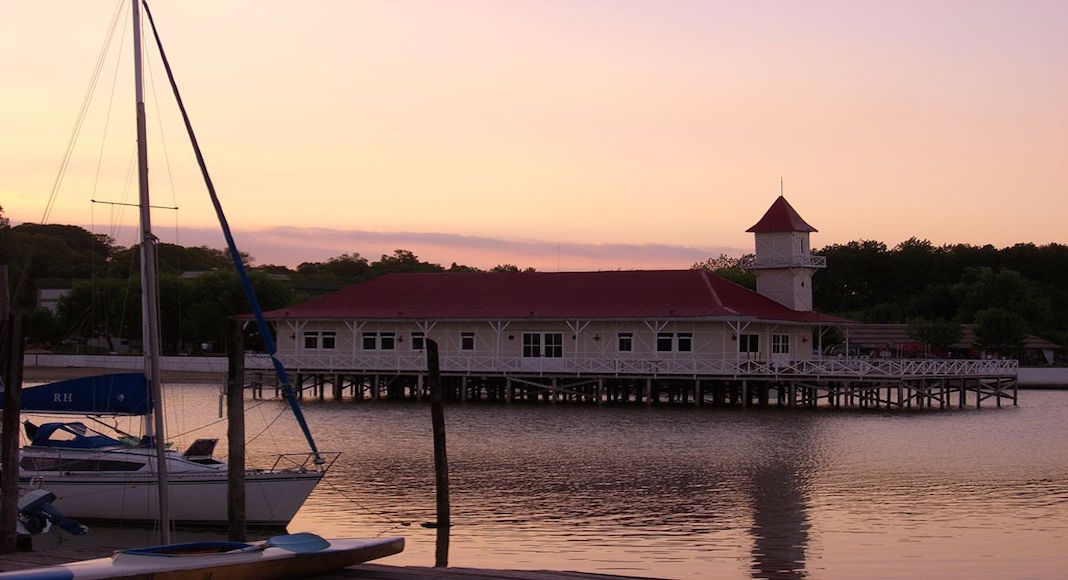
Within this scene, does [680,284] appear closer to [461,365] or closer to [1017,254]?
[461,365]

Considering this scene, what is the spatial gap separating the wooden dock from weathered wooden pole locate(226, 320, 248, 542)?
4.04 metres

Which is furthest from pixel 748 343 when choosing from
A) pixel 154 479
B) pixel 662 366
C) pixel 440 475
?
pixel 154 479

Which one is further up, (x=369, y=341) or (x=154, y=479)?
(x=369, y=341)

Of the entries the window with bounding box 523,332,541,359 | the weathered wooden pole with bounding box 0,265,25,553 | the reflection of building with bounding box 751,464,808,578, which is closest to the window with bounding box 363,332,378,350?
the window with bounding box 523,332,541,359

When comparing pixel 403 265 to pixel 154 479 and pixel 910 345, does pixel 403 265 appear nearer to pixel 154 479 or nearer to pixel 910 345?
pixel 910 345

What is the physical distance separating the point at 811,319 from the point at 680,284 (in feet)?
18.2

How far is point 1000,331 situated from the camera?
84375 millimetres

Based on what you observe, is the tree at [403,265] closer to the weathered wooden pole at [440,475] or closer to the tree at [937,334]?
the tree at [937,334]

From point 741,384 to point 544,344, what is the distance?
8381 millimetres

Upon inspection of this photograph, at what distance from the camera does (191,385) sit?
6962 cm

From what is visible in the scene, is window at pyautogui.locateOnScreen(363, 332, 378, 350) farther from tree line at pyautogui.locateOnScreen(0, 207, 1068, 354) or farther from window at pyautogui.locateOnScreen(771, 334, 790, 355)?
tree line at pyautogui.locateOnScreen(0, 207, 1068, 354)

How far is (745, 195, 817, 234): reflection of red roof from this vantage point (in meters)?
58.7

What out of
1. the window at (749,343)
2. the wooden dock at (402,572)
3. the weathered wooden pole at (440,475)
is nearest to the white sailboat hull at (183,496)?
the weathered wooden pole at (440,475)

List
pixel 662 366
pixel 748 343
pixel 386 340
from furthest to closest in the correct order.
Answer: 1. pixel 386 340
2. pixel 748 343
3. pixel 662 366
